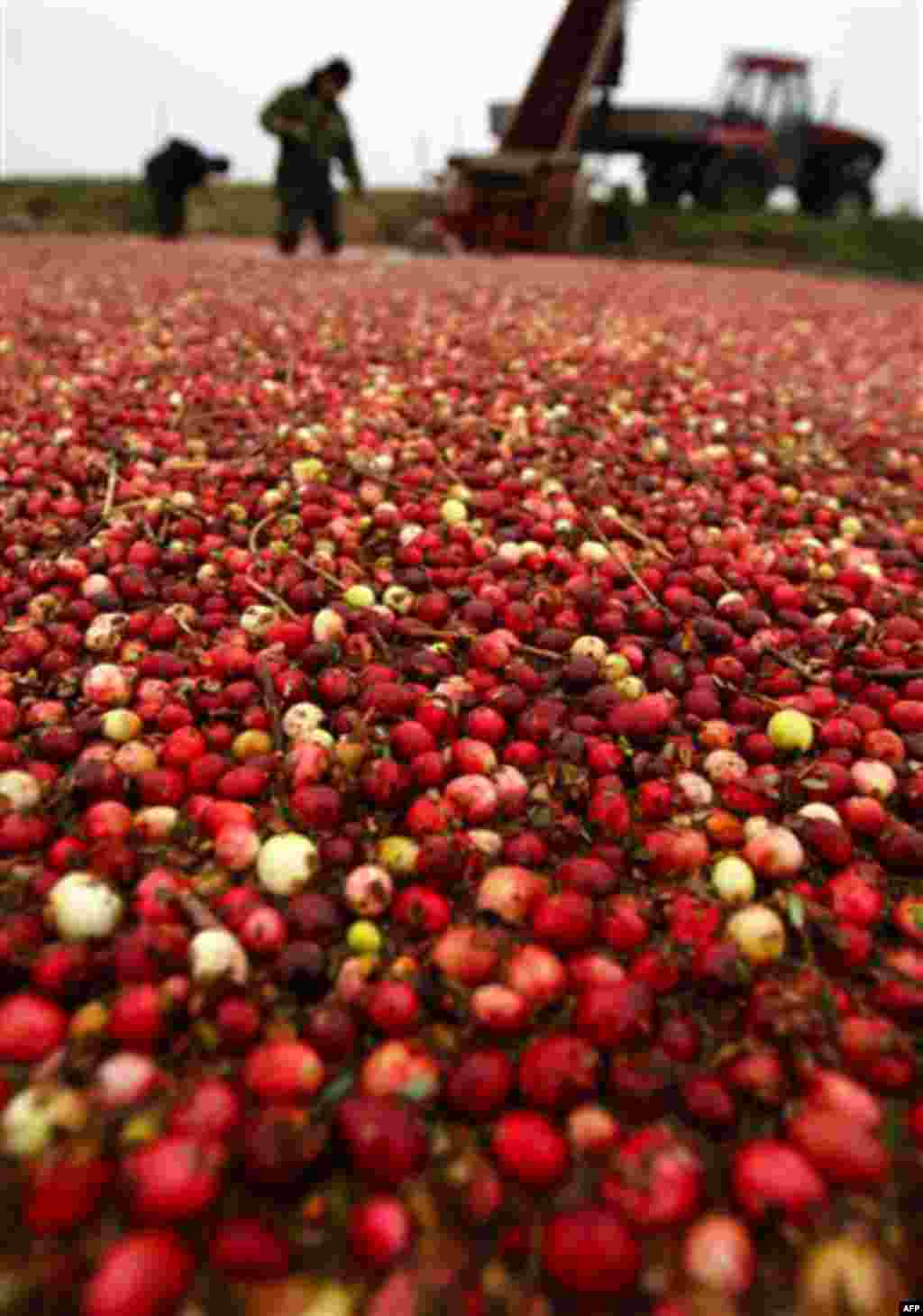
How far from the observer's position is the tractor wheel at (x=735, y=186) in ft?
71.4

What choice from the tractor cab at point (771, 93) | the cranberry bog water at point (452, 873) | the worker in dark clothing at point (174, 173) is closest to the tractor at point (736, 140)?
the tractor cab at point (771, 93)

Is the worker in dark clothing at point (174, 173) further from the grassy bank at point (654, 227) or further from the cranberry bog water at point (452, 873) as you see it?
the cranberry bog water at point (452, 873)

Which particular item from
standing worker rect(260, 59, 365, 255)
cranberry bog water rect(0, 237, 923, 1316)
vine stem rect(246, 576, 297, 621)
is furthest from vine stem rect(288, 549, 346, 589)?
standing worker rect(260, 59, 365, 255)

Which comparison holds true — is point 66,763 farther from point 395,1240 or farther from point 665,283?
point 665,283

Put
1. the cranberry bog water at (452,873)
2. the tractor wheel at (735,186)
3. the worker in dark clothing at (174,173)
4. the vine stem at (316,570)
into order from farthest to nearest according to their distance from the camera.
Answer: the tractor wheel at (735,186), the worker in dark clothing at (174,173), the vine stem at (316,570), the cranberry bog water at (452,873)

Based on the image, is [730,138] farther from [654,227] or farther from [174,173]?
[174,173]

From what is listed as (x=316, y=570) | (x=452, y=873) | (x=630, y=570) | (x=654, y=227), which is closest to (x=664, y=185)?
(x=654, y=227)

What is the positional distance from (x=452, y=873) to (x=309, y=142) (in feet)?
45.0

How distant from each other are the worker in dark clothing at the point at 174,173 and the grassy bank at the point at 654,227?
A: 2638mm

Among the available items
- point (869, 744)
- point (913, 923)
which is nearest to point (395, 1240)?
point (913, 923)

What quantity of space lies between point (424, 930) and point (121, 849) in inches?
29.5

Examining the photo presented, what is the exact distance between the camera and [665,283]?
12.2m

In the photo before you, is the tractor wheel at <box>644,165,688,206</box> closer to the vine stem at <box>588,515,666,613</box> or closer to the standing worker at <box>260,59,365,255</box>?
the standing worker at <box>260,59,365,255</box>

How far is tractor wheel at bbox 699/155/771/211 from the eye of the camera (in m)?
21.8
